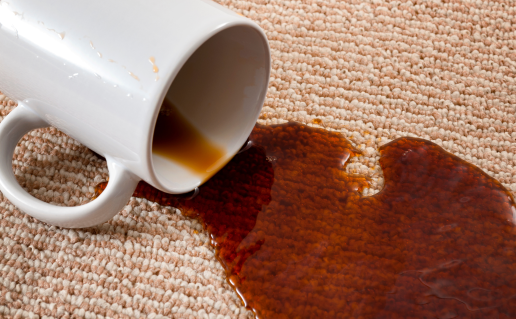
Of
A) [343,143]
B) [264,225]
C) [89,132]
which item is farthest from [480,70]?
[89,132]

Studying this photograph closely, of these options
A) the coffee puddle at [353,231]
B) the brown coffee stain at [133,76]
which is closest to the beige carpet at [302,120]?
the coffee puddle at [353,231]

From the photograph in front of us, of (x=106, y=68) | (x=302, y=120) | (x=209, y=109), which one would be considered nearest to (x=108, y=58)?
(x=106, y=68)

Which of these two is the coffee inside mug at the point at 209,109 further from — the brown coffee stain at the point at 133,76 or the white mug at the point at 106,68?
the brown coffee stain at the point at 133,76

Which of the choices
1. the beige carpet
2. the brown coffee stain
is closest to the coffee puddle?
the beige carpet

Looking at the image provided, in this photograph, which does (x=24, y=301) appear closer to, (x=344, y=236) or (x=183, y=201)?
(x=183, y=201)

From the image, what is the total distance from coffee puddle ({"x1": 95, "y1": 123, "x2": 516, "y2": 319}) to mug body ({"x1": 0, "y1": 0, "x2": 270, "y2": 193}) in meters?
0.11

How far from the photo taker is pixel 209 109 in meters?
0.49

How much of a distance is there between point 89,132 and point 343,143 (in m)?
0.28

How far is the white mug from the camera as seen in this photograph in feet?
1.12

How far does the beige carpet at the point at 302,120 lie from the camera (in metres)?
0.44

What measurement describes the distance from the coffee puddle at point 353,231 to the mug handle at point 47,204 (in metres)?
0.08

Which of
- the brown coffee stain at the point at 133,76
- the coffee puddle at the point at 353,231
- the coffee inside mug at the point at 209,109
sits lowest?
the coffee puddle at the point at 353,231

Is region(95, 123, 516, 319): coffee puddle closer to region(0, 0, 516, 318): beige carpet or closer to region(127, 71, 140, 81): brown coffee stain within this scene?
region(0, 0, 516, 318): beige carpet

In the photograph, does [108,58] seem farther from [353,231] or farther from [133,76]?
[353,231]
